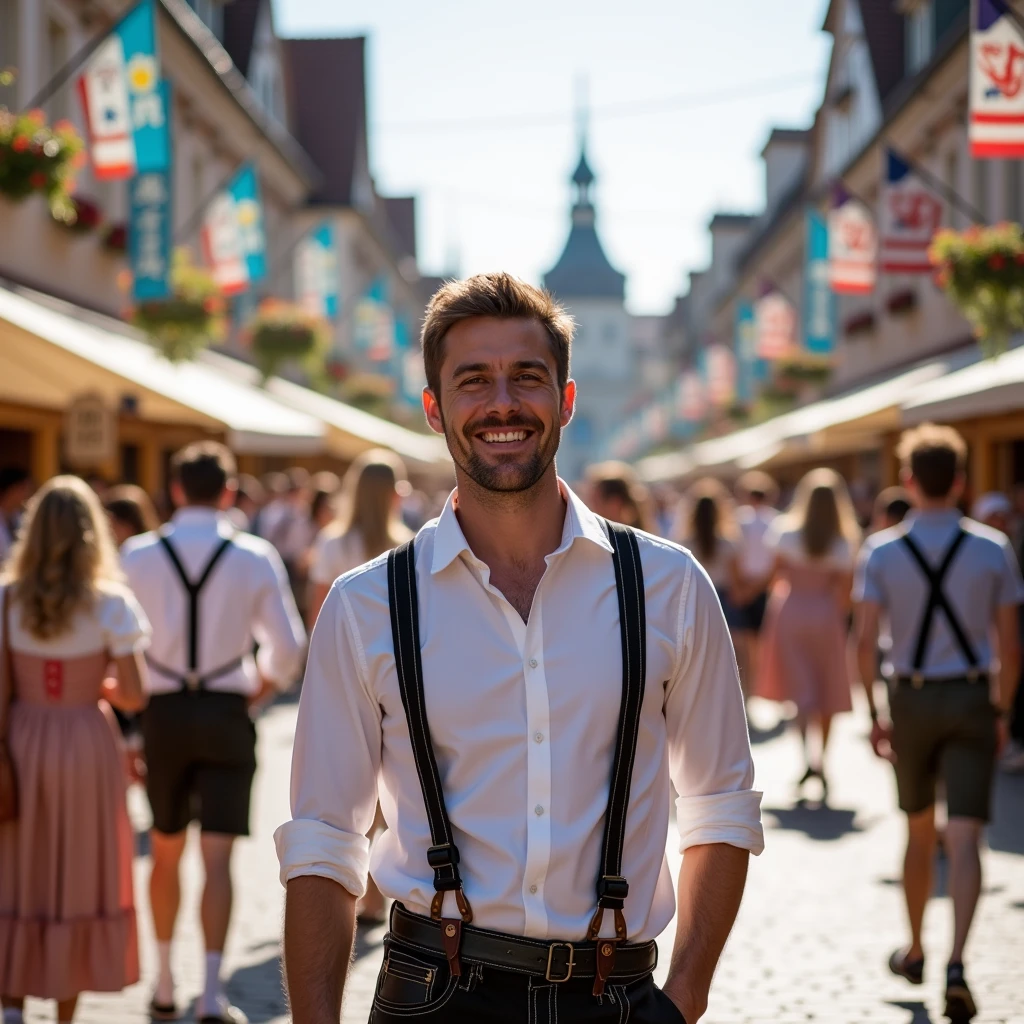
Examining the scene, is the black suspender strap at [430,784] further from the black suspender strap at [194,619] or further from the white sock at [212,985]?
the black suspender strap at [194,619]

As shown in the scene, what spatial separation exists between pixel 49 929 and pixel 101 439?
7495mm

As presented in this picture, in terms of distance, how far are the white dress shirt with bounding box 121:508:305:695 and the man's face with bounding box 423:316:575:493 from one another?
347 centimetres

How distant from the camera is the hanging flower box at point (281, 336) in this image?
79.5 ft

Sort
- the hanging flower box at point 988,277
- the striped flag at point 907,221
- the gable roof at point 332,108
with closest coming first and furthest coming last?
the hanging flower box at point 988,277 < the striped flag at point 907,221 < the gable roof at point 332,108

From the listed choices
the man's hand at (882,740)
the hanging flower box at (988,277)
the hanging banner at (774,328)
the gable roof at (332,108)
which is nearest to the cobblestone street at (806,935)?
the man's hand at (882,740)

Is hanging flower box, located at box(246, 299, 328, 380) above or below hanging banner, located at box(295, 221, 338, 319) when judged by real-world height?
below

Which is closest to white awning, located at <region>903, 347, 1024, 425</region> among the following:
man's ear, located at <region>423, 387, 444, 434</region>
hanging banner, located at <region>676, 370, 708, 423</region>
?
man's ear, located at <region>423, 387, 444, 434</region>

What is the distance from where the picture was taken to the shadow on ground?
8.79m

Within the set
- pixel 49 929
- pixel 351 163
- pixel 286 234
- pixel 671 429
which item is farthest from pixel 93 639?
pixel 671 429

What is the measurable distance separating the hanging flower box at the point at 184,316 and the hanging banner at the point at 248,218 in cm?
138

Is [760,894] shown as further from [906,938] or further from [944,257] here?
[944,257]

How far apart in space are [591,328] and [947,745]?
125439mm

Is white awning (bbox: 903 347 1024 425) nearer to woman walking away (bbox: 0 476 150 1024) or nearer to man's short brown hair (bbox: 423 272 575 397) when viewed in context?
woman walking away (bbox: 0 476 150 1024)

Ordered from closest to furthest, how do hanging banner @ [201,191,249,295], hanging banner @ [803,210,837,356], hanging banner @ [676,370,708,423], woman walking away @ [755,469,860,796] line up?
woman walking away @ [755,469,860,796] < hanging banner @ [201,191,249,295] < hanging banner @ [803,210,837,356] < hanging banner @ [676,370,708,423]
